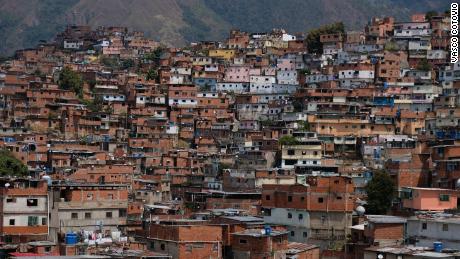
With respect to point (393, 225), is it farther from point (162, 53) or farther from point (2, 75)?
point (162, 53)

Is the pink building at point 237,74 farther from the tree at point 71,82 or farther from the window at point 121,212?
the window at point 121,212

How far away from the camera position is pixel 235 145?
6097 cm

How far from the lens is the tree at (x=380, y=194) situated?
4056cm

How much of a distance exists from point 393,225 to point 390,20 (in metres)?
53.2

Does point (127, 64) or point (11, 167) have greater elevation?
point (127, 64)

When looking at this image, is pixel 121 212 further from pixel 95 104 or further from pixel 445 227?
pixel 95 104

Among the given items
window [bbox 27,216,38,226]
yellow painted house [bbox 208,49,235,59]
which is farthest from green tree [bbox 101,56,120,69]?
window [bbox 27,216,38,226]

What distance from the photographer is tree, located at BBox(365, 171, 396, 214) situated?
133 feet

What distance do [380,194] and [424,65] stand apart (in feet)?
107

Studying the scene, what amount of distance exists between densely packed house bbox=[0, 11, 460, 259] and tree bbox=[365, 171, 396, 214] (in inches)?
17.2

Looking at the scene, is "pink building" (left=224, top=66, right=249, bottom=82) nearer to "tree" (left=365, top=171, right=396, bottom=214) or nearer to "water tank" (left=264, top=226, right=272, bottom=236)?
"tree" (left=365, top=171, right=396, bottom=214)

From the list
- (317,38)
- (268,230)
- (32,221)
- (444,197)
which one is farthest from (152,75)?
(268,230)

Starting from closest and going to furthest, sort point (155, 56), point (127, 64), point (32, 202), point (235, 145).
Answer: point (32, 202) → point (235, 145) → point (155, 56) → point (127, 64)

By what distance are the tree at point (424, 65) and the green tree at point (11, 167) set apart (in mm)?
30260
